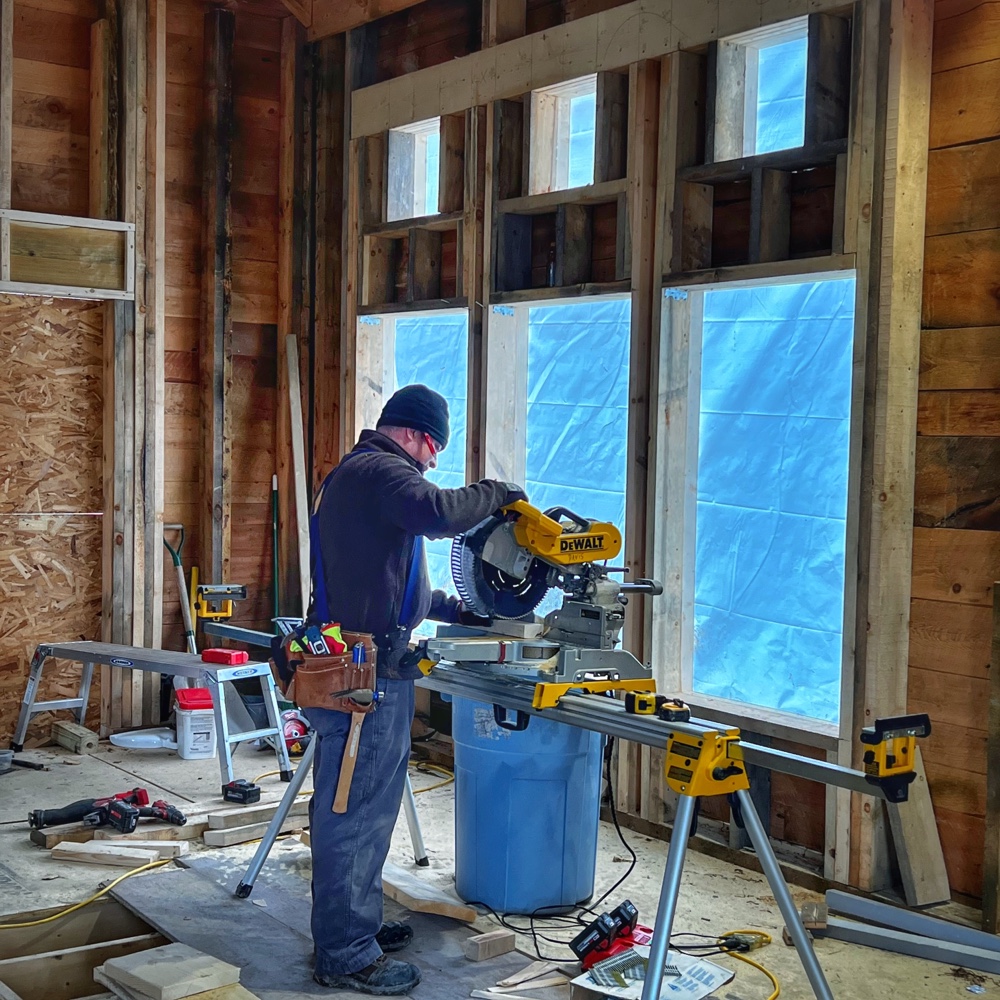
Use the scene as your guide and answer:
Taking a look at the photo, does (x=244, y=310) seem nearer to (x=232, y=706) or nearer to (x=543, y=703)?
(x=232, y=706)

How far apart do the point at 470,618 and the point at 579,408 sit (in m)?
1.65

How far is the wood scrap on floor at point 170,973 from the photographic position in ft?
9.79

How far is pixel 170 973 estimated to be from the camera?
3.06 meters

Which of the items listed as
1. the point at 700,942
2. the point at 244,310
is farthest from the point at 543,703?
the point at 244,310

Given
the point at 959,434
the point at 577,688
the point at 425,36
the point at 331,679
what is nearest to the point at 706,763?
the point at 577,688

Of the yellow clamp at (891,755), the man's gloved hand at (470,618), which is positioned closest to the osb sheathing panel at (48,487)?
the man's gloved hand at (470,618)

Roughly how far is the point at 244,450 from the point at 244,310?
2.25ft

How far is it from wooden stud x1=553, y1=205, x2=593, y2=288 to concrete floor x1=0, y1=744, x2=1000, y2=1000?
2.07m

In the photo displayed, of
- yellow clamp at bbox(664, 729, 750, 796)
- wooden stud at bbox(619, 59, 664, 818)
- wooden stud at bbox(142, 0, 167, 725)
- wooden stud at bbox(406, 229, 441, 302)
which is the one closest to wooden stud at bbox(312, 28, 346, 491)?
wooden stud at bbox(406, 229, 441, 302)

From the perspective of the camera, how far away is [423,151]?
587 cm

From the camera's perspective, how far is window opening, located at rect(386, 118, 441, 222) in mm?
5785

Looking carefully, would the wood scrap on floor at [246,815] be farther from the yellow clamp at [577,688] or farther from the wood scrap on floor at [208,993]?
the yellow clamp at [577,688]

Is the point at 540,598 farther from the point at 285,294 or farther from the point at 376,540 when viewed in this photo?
the point at 285,294

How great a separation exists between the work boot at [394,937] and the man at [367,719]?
0.38 ft
